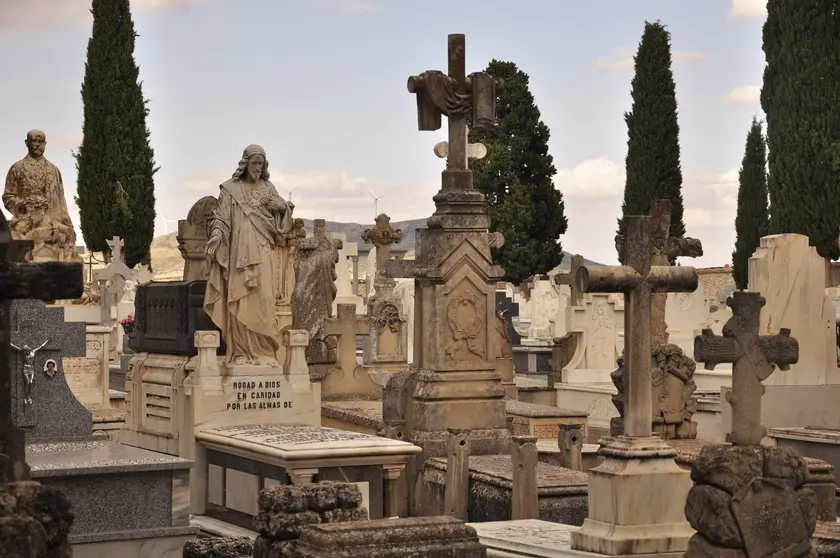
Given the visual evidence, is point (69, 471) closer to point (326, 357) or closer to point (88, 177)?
point (326, 357)

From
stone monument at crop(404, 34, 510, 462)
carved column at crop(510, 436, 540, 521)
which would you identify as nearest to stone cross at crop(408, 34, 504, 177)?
stone monument at crop(404, 34, 510, 462)

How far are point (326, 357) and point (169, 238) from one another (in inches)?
3657

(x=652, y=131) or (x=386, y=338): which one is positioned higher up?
(x=652, y=131)

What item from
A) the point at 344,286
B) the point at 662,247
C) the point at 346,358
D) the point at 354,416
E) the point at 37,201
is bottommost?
the point at 354,416

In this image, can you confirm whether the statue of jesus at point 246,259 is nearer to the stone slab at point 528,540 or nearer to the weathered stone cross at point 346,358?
the stone slab at point 528,540

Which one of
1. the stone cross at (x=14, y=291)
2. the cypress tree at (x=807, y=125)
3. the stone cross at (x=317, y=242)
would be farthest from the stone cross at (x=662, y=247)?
the cypress tree at (x=807, y=125)

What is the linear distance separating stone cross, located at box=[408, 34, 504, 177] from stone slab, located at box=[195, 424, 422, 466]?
2.90m

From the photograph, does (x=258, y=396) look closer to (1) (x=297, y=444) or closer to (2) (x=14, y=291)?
Result: (1) (x=297, y=444)

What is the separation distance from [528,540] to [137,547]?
2.34 meters

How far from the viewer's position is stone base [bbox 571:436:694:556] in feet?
29.2

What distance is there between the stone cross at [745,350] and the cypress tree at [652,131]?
29.9 meters

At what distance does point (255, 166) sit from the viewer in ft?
42.5

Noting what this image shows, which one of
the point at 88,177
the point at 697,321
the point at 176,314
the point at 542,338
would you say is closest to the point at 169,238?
the point at 88,177

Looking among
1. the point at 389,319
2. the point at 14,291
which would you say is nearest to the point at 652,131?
the point at 389,319
